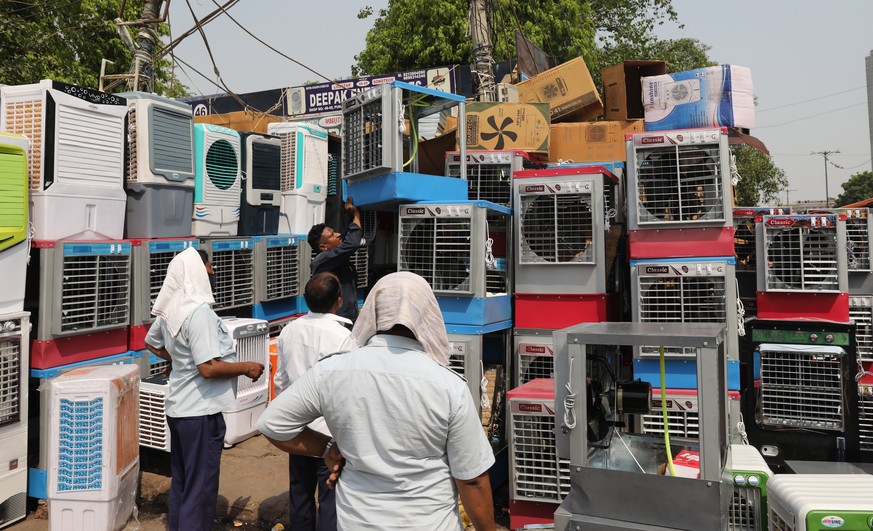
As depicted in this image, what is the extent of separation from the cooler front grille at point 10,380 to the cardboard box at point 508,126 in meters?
4.17

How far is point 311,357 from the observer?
3.33 m

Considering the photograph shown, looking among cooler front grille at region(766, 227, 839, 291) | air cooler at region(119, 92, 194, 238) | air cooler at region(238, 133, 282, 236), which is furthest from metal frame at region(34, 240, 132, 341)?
cooler front grille at region(766, 227, 839, 291)

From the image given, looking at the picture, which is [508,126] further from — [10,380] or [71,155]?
[10,380]

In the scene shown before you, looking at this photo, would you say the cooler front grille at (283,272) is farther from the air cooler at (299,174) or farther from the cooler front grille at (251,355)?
the cooler front grille at (251,355)

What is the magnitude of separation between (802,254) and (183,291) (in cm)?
399

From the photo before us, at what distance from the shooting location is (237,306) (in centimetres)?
568

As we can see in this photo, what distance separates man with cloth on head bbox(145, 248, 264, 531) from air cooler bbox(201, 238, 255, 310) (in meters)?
1.89

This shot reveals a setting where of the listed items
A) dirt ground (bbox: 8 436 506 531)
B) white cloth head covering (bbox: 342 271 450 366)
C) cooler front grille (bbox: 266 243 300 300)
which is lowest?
Result: dirt ground (bbox: 8 436 506 531)

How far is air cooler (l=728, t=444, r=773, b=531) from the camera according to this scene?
2.95 m

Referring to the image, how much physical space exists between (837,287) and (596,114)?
4.10 metres

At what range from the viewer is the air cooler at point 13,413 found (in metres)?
3.91

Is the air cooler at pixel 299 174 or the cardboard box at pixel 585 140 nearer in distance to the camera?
the air cooler at pixel 299 174

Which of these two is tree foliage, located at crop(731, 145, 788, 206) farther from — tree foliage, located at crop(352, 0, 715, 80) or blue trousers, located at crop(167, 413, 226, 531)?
blue trousers, located at crop(167, 413, 226, 531)

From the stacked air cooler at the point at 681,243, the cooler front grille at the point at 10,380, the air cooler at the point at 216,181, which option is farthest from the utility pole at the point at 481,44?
the cooler front grille at the point at 10,380
